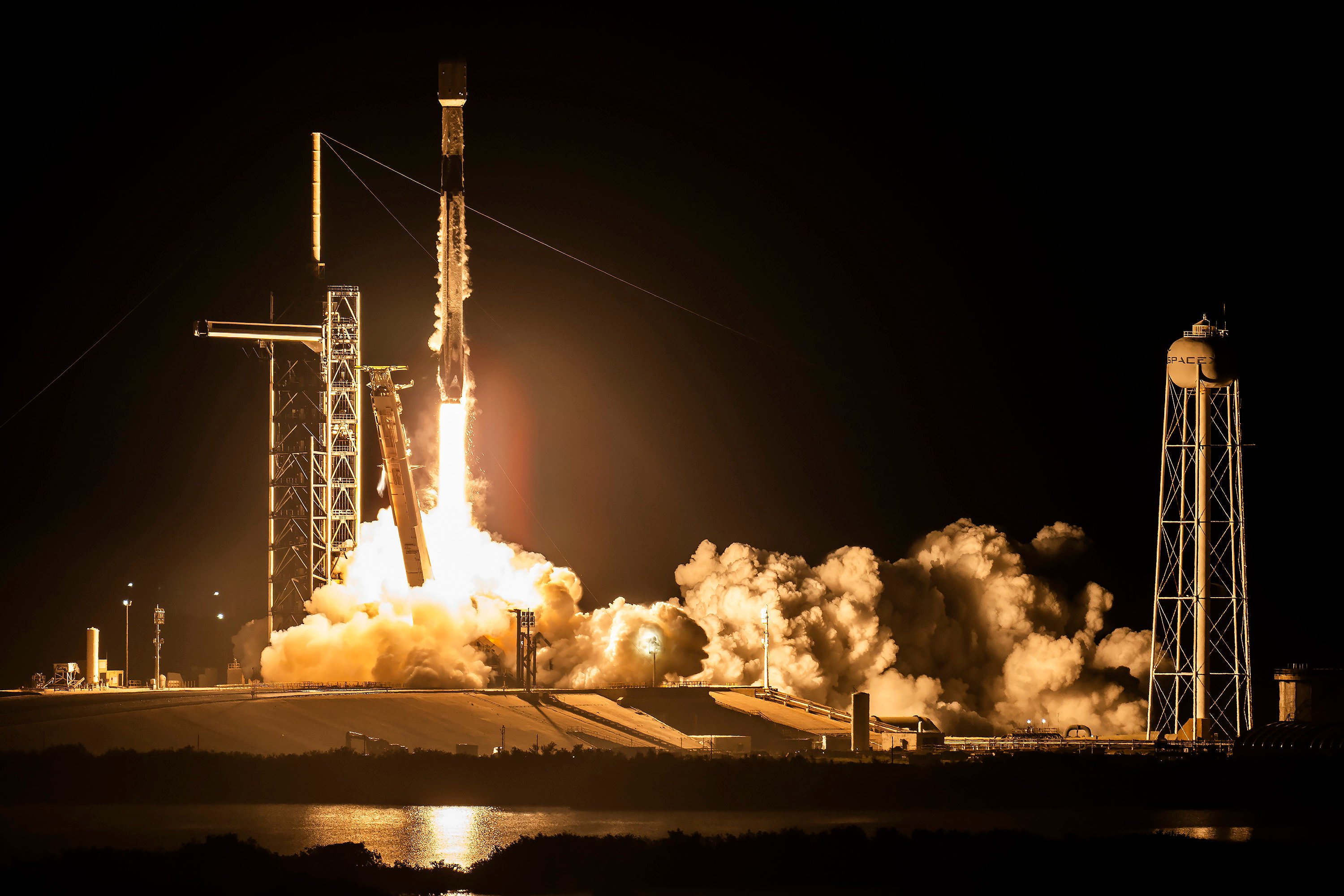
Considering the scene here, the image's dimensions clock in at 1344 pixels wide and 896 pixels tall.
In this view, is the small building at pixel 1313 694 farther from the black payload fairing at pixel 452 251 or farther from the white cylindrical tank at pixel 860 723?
the black payload fairing at pixel 452 251

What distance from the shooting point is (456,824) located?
50125 millimetres

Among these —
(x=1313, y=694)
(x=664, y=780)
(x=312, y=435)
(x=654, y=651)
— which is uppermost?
(x=312, y=435)

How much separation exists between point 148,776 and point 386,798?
21.1 feet

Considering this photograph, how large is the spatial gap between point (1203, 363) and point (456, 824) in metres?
28.9

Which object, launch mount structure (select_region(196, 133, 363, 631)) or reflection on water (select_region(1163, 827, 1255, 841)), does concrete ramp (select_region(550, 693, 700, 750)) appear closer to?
launch mount structure (select_region(196, 133, 363, 631))

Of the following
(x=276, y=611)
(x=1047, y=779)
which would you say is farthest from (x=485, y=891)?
(x=276, y=611)

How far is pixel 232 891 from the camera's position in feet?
134

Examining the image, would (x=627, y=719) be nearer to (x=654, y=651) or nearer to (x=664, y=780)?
(x=664, y=780)

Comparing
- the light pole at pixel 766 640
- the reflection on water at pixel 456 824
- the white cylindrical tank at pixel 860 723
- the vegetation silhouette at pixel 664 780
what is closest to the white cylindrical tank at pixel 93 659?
the vegetation silhouette at pixel 664 780

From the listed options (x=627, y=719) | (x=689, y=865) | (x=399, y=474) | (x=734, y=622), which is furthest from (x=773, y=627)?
(x=689, y=865)

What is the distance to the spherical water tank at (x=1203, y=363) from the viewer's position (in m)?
62.0

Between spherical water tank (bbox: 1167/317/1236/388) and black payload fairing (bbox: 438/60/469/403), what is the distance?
24106mm

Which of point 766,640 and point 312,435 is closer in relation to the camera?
point 766,640

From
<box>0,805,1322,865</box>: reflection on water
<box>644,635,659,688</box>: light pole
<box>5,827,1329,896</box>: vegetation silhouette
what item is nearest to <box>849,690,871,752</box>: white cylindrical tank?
<box>0,805,1322,865</box>: reflection on water
